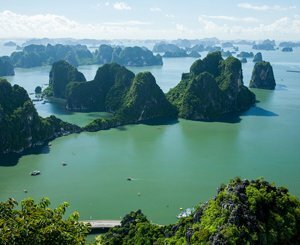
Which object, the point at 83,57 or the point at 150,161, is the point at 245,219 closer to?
the point at 150,161

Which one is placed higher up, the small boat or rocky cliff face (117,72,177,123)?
rocky cliff face (117,72,177,123)

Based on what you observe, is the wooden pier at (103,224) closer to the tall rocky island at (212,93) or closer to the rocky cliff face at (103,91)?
the tall rocky island at (212,93)

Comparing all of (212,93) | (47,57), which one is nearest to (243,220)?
(212,93)

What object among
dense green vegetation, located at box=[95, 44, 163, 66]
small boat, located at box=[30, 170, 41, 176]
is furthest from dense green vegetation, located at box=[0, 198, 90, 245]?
dense green vegetation, located at box=[95, 44, 163, 66]

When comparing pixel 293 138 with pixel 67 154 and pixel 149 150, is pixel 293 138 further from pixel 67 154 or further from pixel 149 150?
pixel 67 154

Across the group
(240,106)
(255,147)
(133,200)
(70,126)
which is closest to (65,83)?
(70,126)

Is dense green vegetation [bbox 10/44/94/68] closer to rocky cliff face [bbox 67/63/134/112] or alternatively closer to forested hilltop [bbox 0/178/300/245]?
rocky cliff face [bbox 67/63/134/112]
